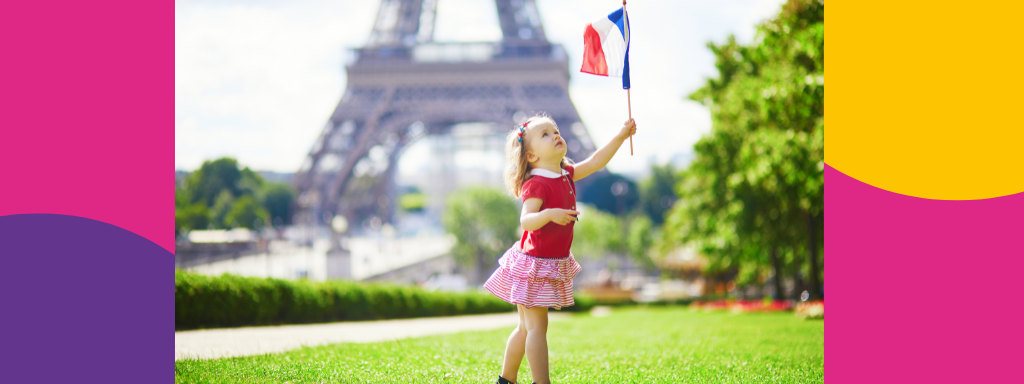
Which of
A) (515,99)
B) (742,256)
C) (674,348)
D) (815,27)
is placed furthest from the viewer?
(515,99)

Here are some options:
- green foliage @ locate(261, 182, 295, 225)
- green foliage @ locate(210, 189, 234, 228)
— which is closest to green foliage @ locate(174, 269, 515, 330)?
green foliage @ locate(210, 189, 234, 228)

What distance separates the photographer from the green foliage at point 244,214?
19594 millimetres

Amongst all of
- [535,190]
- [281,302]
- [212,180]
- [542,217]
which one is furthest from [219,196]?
[542,217]

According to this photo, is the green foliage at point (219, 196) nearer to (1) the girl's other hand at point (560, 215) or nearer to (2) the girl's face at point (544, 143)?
(2) the girl's face at point (544, 143)

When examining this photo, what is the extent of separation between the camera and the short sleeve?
3.67 metres

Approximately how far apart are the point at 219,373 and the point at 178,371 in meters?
0.25

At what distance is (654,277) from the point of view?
48781 mm

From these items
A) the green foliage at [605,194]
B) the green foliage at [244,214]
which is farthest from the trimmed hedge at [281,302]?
the green foliage at [605,194]
